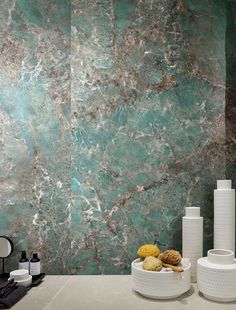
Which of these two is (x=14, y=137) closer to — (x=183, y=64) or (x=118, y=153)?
(x=118, y=153)

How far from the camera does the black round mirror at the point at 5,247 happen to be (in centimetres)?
174

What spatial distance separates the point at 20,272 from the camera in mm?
1597

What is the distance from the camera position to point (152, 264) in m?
1.42

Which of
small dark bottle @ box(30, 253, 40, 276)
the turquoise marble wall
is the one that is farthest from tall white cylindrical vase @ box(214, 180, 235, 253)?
small dark bottle @ box(30, 253, 40, 276)

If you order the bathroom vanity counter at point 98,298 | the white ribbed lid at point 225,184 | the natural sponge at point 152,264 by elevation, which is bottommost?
the bathroom vanity counter at point 98,298

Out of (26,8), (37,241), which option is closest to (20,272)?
(37,241)

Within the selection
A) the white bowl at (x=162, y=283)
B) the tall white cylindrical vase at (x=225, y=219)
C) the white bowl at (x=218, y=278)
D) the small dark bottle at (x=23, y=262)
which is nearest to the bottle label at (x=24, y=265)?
the small dark bottle at (x=23, y=262)

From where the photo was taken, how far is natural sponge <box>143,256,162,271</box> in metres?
1.42

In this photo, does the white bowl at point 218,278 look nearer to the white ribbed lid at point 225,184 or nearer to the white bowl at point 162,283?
the white bowl at point 162,283

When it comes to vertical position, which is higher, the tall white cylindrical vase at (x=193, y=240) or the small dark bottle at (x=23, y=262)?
the tall white cylindrical vase at (x=193, y=240)

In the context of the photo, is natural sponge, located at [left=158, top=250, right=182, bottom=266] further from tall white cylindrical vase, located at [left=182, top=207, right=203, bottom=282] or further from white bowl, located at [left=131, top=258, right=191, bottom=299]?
tall white cylindrical vase, located at [left=182, top=207, right=203, bottom=282]

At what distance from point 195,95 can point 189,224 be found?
0.73m

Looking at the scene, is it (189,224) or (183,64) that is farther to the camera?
(183,64)

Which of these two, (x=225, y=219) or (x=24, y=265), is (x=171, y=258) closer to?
(x=225, y=219)
